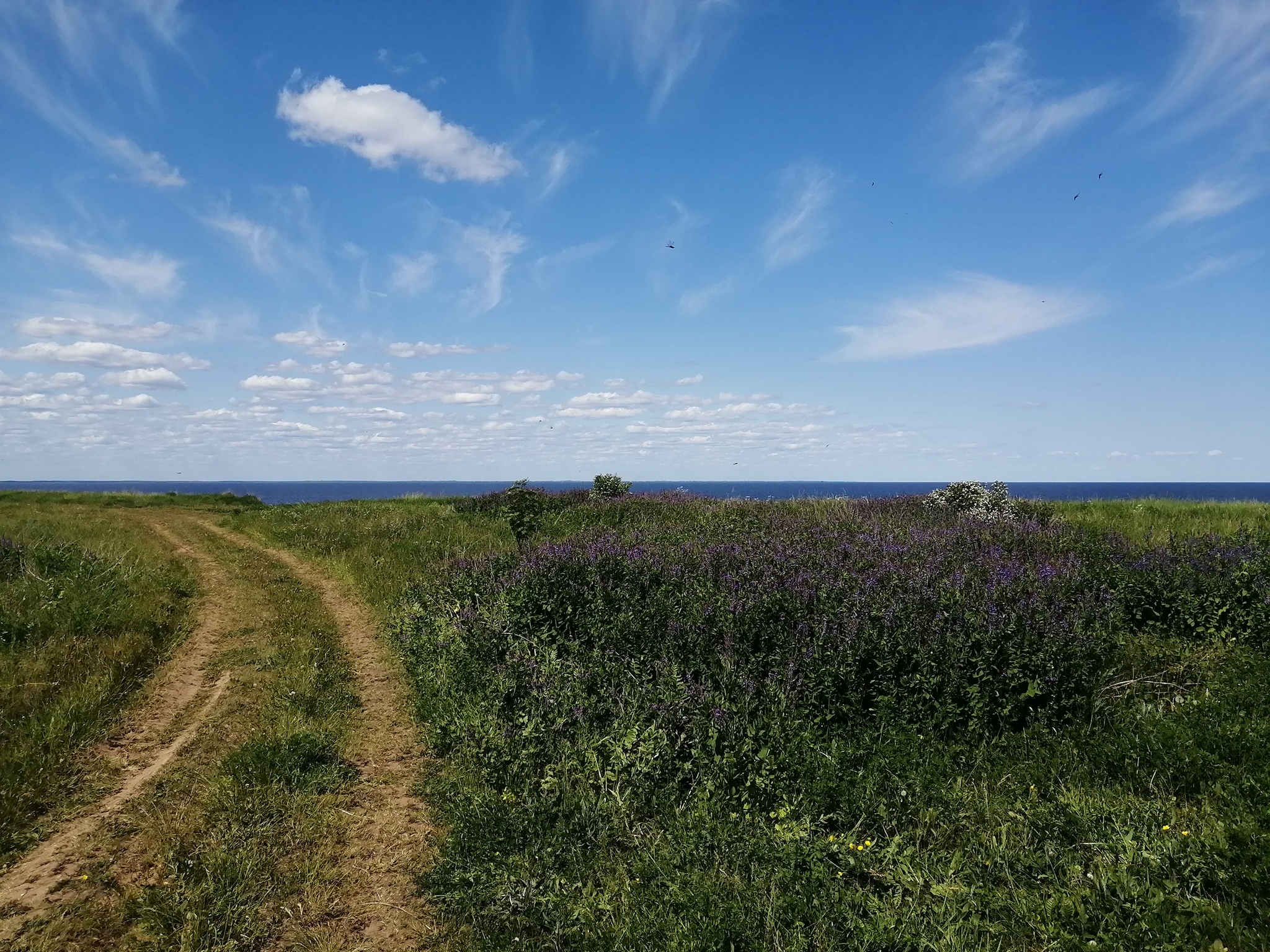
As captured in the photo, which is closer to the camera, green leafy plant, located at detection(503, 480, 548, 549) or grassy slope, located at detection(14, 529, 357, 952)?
grassy slope, located at detection(14, 529, 357, 952)

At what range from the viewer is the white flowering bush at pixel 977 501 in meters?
17.7

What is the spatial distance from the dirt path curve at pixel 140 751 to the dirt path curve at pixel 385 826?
1740 millimetres

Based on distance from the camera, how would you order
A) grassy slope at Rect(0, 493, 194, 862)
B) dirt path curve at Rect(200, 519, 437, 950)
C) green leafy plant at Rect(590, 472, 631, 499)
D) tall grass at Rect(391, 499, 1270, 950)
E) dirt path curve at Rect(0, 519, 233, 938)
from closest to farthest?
tall grass at Rect(391, 499, 1270, 950)
dirt path curve at Rect(200, 519, 437, 950)
dirt path curve at Rect(0, 519, 233, 938)
grassy slope at Rect(0, 493, 194, 862)
green leafy plant at Rect(590, 472, 631, 499)

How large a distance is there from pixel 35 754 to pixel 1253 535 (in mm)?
18085

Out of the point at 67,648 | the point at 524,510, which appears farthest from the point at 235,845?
the point at 524,510

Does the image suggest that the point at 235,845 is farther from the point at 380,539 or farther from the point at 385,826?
the point at 380,539

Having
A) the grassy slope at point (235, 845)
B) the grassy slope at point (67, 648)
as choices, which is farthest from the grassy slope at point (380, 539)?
the grassy slope at point (235, 845)

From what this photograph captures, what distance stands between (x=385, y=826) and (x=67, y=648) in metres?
6.44

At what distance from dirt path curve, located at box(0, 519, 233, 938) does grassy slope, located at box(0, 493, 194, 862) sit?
229mm

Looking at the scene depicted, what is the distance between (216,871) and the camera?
471 centimetres

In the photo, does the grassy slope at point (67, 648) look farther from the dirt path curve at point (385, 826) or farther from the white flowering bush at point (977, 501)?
the white flowering bush at point (977, 501)

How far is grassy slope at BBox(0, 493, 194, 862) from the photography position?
6012 millimetres

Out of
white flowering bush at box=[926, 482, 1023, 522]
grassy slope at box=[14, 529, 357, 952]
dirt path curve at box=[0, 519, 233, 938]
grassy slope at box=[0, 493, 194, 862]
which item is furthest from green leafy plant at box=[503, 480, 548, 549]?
white flowering bush at box=[926, 482, 1023, 522]

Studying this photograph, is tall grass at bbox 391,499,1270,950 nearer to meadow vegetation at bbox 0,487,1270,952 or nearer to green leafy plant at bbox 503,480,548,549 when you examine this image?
meadow vegetation at bbox 0,487,1270,952
